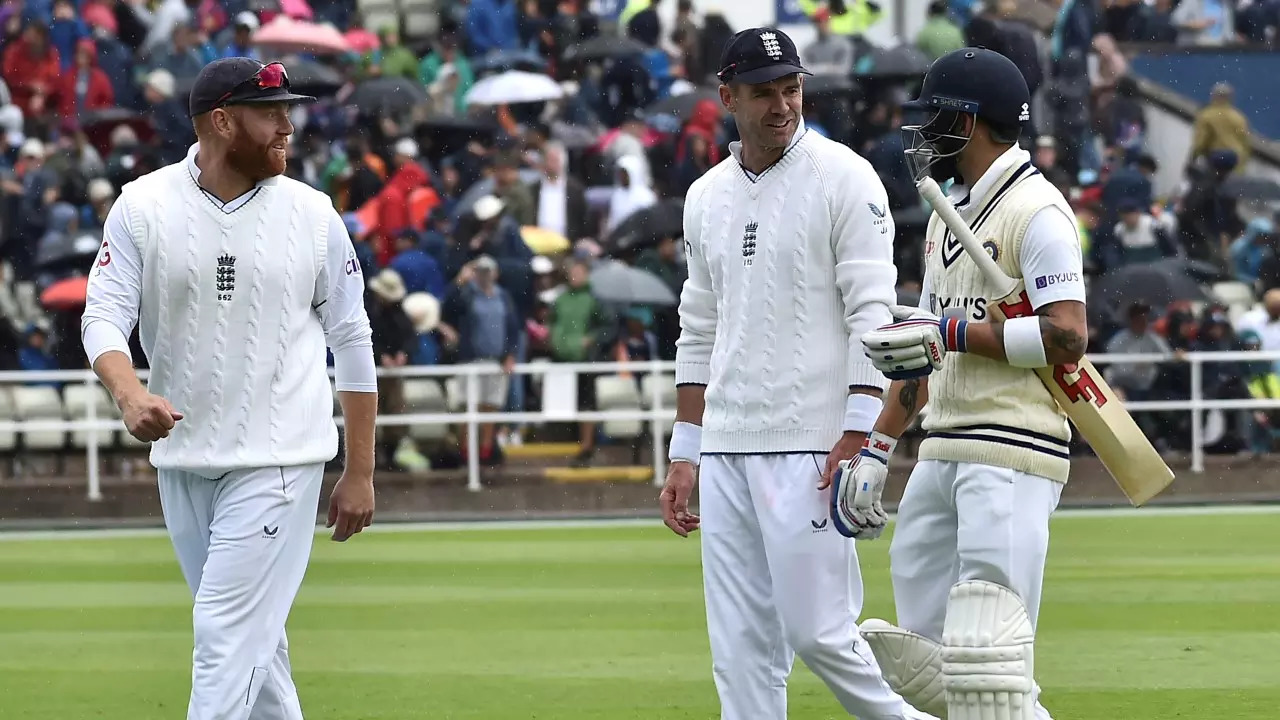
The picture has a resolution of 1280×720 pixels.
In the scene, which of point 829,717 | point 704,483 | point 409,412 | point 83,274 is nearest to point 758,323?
point 704,483

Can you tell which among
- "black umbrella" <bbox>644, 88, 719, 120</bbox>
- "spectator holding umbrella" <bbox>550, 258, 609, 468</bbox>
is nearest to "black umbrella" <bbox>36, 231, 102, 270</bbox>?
"spectator holding umbrella" <bbox>550, 258, 609, 468</bbox>

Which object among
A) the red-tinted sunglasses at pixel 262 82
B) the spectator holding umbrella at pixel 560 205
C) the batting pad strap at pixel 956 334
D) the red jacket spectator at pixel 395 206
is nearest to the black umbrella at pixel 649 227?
the spectator holding umbrella at pixel 560 205

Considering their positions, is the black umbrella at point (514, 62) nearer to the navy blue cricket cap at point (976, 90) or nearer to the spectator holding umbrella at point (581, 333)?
the spectator holding umbrella at point (581, 333)

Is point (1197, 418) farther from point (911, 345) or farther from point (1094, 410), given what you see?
point (911, 345)

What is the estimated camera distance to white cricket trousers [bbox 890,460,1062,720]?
5.80m

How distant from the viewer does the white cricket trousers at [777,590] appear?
19.9 ft

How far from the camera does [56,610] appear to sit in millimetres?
12508

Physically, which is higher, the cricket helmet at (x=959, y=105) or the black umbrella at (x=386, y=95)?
the black umbrella at (x=386, y=95)

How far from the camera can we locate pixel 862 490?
585cm

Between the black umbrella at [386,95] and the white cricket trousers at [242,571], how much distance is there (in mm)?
16057

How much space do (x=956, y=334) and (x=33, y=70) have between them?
18793 mm

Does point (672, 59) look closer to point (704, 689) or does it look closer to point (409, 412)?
point (409, 412)

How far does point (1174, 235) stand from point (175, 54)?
33.7ft

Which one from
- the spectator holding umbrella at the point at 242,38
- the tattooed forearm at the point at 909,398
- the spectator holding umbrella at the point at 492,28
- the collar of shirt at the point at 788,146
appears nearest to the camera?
the tattooed forearm at the point at 909,398
